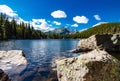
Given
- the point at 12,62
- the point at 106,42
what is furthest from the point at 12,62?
the point at 106,42

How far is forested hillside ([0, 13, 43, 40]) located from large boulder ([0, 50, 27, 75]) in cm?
9760

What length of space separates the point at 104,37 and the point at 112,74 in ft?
92.6

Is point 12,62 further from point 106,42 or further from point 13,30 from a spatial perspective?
point 13,30

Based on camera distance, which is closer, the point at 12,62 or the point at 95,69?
the point at 95,69

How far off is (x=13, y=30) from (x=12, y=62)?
5047 inches

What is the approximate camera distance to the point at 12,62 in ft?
72.4

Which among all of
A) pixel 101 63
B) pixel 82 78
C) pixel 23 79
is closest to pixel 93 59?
pixel 101 63

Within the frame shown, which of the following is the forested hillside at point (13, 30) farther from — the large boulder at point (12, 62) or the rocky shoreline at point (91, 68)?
the rocky shoreline at point (91, 68)

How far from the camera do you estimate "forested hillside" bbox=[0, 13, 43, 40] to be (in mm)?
121238

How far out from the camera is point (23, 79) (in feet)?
54.1

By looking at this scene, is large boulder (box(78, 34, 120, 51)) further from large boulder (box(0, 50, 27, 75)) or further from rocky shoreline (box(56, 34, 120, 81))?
rocky shoreline (box(56, 34, 120, 81))

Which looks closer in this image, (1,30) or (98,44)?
(98,44)

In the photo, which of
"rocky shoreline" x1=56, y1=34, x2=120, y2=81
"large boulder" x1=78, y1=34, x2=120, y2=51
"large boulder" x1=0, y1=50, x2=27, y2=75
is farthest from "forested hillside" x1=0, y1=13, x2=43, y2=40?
"rocky shoreline" x1=56, y1=34, x2=120, y2=81

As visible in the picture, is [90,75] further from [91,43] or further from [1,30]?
[1,30]
